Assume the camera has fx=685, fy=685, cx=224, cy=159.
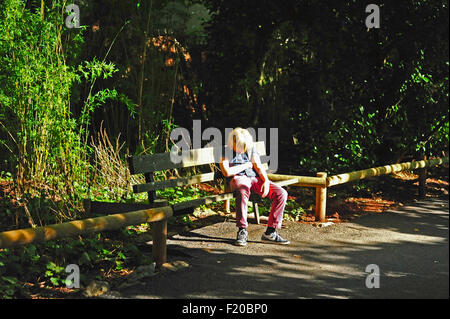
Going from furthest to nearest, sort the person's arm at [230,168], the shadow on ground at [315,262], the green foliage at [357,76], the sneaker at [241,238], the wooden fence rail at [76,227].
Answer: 1. the green foliage at [357,76]
2. the person's arm at [230,168]
3. the sneaker at [241,238]
4. the shadow on ground at [315,262]
5. the wooden fence rail at [76,227]

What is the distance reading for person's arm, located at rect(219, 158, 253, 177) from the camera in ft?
23.4

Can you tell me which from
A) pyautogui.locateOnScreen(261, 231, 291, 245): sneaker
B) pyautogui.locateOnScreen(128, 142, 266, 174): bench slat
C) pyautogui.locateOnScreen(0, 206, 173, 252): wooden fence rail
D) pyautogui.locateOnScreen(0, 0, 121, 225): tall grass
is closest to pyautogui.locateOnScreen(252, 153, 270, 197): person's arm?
pyautogui.locateOnScreen(261, 231, 291, 245): sneaker

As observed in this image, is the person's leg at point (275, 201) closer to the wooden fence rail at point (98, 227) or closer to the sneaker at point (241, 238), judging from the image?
the sneaker at point (241, 238)

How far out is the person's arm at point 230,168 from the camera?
712 cm

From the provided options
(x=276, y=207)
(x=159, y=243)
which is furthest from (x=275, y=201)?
(x=159, y=243)

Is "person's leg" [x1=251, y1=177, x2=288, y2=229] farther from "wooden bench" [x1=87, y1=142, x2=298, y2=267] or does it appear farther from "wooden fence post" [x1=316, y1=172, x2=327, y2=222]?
"wooden fence post" [x1=316, y1=172, x2=327, y2=222]

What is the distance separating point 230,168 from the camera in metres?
7.19

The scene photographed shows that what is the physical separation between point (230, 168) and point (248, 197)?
1.17 ft

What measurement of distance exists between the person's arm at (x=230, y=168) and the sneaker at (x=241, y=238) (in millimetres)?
611

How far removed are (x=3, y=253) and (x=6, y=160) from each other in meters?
2.88

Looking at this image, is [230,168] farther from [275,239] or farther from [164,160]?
[275,239]

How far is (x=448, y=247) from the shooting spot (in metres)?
6.89

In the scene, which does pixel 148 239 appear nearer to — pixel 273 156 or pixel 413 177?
pixel 273 156

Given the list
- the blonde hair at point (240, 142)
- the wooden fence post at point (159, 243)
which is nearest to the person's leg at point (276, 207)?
A: the blonde hair at point (240, 142)
